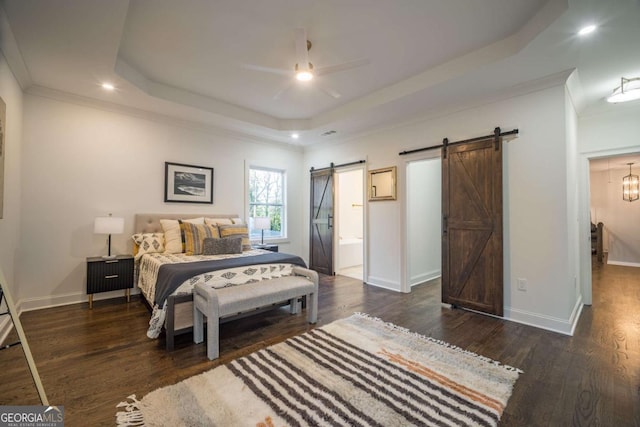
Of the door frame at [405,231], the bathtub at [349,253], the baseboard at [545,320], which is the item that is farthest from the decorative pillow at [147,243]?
the baseboard at [545,320]

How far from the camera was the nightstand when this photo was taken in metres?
3.37

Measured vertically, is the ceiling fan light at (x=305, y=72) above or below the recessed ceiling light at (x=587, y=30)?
below

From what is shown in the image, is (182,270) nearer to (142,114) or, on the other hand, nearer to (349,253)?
(142,114)

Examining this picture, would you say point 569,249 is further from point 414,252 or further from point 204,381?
point 204,381

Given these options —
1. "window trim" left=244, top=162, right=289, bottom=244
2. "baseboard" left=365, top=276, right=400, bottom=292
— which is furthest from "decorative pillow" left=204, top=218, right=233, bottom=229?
"baseboard" left=365, top=276, right=400, bottom=292

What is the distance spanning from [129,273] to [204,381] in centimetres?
240

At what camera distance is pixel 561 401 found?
5.85ft

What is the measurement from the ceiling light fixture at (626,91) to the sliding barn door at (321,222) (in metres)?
3.88

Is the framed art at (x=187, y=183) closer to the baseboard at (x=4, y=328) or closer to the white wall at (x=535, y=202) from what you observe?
the baseboard at (x=4, y=328)

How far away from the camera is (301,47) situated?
7.80ft

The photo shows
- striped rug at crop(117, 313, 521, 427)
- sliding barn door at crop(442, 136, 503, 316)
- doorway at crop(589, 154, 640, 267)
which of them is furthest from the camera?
doorway at crop(589, 154, 640, 267)

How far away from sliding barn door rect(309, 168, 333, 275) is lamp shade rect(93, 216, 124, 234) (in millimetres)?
3371

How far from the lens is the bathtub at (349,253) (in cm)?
584

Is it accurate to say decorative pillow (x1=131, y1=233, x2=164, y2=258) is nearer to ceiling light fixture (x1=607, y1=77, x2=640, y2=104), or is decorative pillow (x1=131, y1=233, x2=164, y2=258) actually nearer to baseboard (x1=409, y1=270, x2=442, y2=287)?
baseboard (x1=409, y1=270, x2=442, y2=287)
